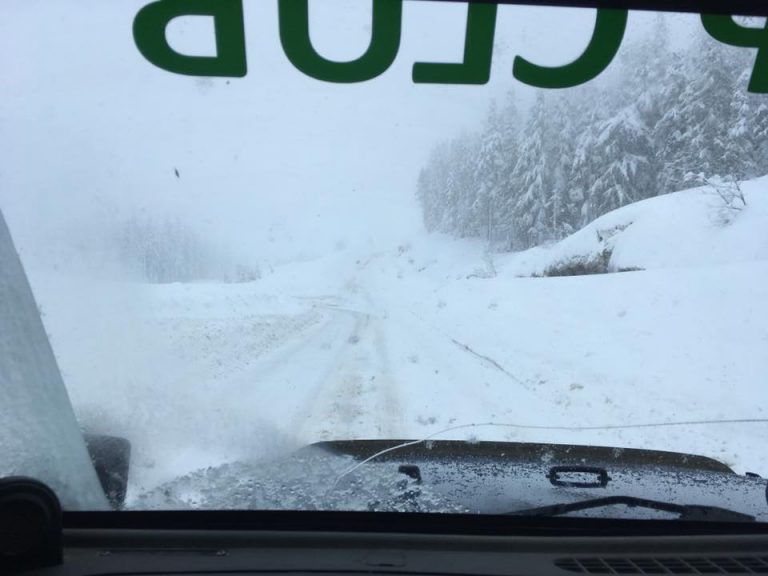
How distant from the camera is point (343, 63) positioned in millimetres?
3078

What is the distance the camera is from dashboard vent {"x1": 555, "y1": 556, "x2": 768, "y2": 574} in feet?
8.16

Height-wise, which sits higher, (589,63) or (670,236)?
(589,63)

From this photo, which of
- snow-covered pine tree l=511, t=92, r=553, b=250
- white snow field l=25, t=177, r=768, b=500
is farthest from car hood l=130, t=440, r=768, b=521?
snow-covered pine tree l=511, t=92, r=553, b=250

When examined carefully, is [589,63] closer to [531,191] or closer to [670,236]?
[531,191]

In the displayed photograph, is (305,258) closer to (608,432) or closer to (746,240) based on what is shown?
(608,432)

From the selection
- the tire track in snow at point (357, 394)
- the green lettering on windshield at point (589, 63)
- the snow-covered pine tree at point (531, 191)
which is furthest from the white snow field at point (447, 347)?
the green lettering on windshield at point (589, 63)

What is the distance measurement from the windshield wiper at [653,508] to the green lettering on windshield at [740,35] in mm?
2034

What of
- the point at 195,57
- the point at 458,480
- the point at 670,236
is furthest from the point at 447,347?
the point at 195,57

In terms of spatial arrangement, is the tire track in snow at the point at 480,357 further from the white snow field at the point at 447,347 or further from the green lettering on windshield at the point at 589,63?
the green lettering on windshield at the point at 589,63

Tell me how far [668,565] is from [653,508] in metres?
0.37

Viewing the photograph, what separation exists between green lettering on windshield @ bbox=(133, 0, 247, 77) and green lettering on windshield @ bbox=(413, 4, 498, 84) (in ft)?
2.68

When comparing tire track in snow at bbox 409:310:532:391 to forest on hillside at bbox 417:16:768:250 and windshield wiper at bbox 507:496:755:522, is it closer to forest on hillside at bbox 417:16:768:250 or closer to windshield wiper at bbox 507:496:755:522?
forest on hillside at bbox 417:16:768:250

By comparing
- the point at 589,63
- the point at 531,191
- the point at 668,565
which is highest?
the point at 589,63

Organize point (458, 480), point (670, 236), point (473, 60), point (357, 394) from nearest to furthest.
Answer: point (473, 60) < point (458, 480) < point (357, 394) < point (670, 236)
